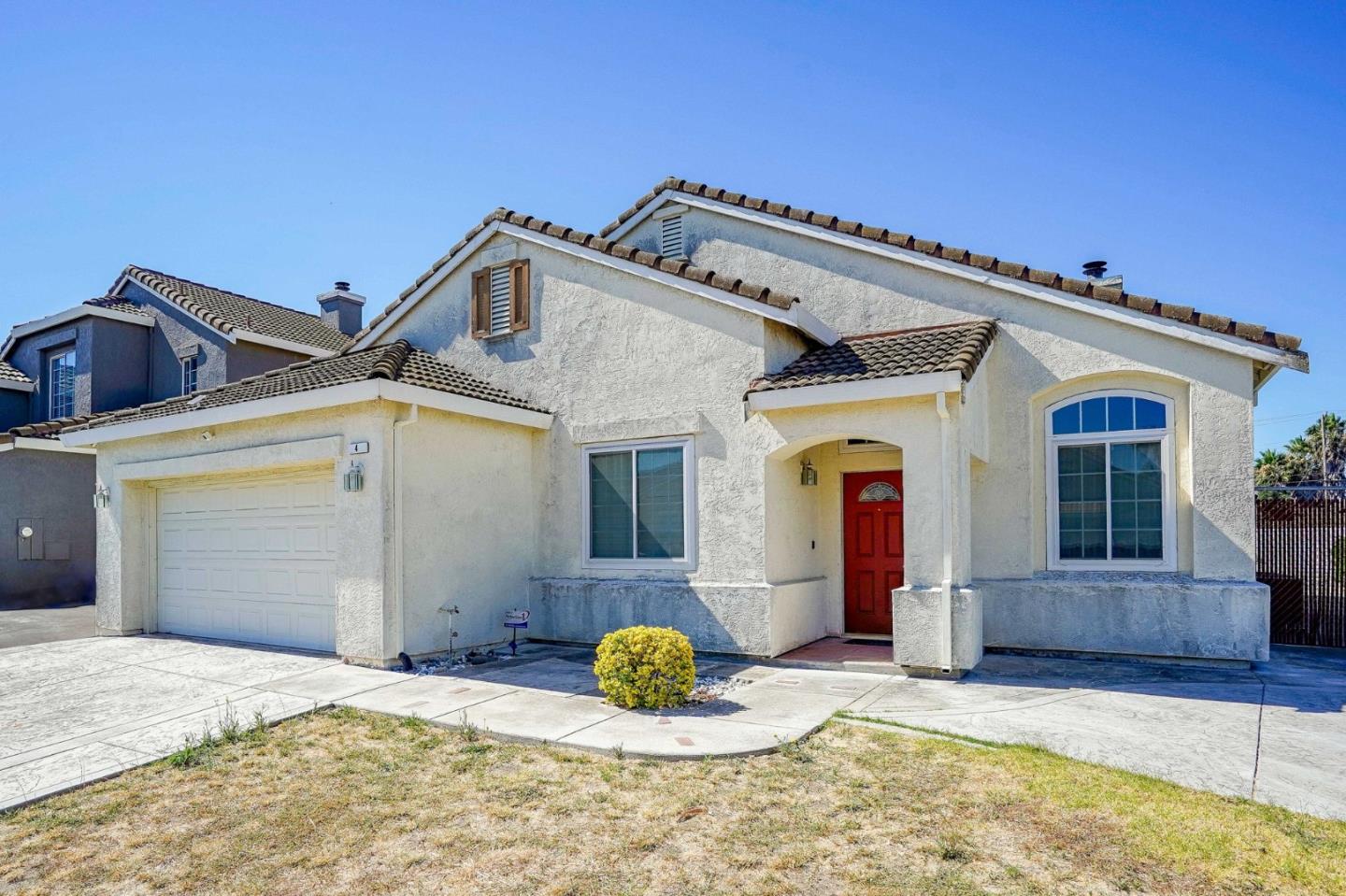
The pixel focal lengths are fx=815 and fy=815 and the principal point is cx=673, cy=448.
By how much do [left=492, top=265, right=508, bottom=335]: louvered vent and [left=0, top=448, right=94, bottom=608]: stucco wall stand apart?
1366 centimetres

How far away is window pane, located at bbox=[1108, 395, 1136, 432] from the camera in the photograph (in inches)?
413

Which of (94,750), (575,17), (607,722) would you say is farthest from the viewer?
(575,17)

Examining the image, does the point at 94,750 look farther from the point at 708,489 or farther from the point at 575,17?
the point at 575,17

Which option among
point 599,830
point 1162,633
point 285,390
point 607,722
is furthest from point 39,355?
point 1162,633

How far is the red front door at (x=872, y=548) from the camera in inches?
457

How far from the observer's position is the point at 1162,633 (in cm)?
998

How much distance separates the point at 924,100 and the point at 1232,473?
6322mm

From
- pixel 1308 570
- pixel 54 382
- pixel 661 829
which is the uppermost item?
pixel 54 382

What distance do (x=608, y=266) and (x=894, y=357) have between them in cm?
435

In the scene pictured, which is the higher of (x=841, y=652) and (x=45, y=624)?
(x=841, y=652)

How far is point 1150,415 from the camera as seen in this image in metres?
10.4

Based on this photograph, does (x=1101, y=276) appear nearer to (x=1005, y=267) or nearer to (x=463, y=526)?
(x=1005, y=267)

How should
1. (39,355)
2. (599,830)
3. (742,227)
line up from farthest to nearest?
(39,355) < (742,227) < (599,830)

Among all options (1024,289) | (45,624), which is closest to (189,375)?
(45,624)
